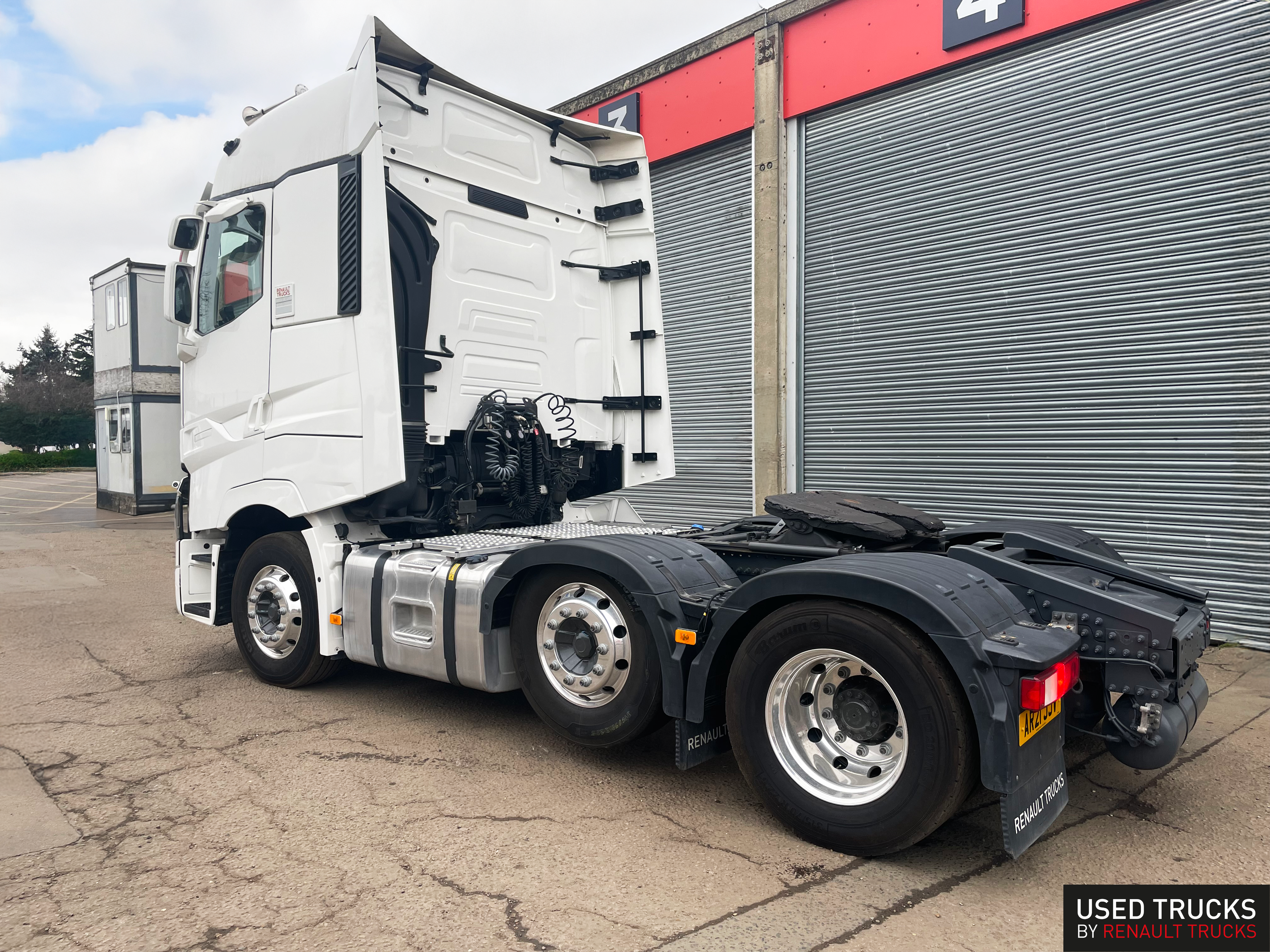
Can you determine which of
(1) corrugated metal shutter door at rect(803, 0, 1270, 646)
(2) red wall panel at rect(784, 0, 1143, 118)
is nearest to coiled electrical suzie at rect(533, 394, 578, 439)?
(1) corrugated metal shutter door at rect(803, 0, 1270, 646)

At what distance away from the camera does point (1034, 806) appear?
3.03 meters

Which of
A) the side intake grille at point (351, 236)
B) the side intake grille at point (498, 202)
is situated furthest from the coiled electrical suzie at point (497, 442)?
the side intake grille at point (498, 202)

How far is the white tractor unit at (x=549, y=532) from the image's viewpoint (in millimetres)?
3209

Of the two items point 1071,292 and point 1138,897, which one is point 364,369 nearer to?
point 1138,897

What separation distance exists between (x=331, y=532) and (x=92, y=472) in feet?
145

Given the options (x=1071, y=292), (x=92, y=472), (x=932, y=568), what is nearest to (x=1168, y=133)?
(x=1071, y=292)

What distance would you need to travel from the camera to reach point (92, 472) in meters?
42.6

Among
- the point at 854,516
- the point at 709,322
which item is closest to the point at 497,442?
the point at 854,516

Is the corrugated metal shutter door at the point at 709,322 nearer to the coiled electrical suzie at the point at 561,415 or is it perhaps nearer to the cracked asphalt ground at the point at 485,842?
the coiled electrical suzie at the point at 561,415

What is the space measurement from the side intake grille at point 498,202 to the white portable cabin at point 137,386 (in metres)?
15.9

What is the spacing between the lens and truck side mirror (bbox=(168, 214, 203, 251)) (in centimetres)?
618

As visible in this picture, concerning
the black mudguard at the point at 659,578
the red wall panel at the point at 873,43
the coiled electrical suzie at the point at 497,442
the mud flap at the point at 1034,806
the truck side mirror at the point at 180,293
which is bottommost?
the mud flap at the point at 1034,806

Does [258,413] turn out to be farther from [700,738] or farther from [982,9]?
[982,9]

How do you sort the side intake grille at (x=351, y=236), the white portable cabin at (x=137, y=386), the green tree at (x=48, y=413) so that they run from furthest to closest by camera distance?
the green tree at (x=48, y=413) → the white portable cabin at (x=137, y=386) → the side intake grille at (x=351, y=236)
